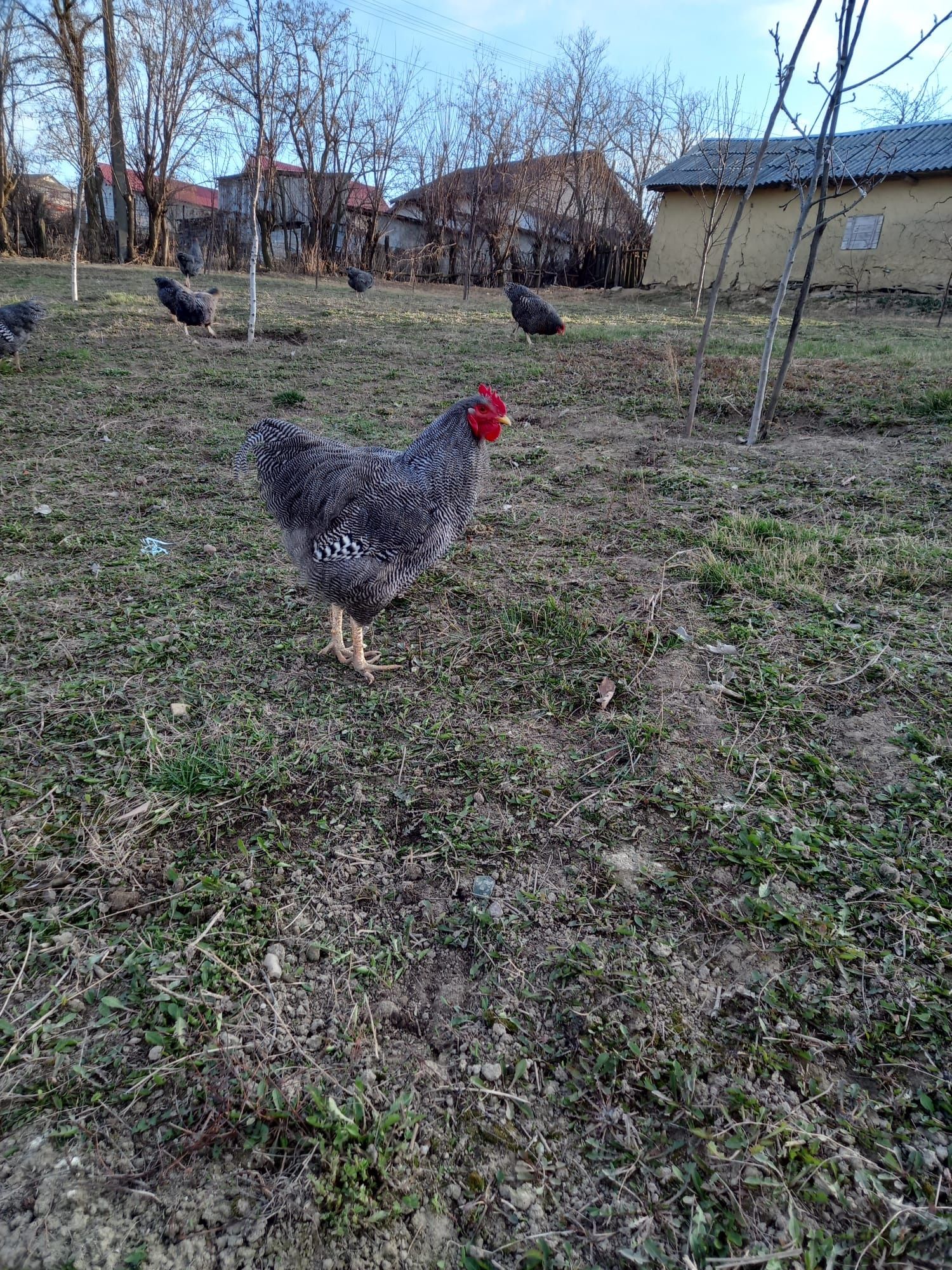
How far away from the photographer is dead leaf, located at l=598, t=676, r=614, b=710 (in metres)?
3.26

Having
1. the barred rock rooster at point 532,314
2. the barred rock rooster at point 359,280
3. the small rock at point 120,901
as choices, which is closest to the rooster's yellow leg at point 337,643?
the small rock at point 120,901

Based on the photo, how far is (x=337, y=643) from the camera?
3.70 meters

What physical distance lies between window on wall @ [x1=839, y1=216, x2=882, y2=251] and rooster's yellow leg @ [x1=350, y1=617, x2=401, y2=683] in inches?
886

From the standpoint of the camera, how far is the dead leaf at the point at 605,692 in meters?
3.26

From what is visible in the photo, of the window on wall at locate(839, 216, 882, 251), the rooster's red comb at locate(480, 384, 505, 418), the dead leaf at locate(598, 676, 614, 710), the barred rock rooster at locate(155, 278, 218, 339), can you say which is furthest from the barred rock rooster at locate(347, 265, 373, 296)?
the dead leaf at locate(598, 676, 614, 710)

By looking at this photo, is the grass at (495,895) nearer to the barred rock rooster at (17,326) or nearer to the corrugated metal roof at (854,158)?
the barred rock rooster at (17,326)

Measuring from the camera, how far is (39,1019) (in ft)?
6.18

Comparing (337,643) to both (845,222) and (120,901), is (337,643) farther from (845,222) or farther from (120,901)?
(845,222)

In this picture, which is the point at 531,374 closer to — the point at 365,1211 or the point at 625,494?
the point at 625,494

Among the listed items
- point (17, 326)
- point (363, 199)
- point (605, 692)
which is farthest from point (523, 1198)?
point (363, 199)

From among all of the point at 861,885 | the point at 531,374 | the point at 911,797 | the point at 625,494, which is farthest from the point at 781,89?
the point at 861,885

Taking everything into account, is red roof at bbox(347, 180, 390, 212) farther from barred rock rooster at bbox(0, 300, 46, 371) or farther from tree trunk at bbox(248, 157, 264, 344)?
barred rock rooster at bbox(0, 300, 46, 371)

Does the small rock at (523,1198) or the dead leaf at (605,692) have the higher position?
the dead leaf at (605,692)

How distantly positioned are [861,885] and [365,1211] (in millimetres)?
1845
